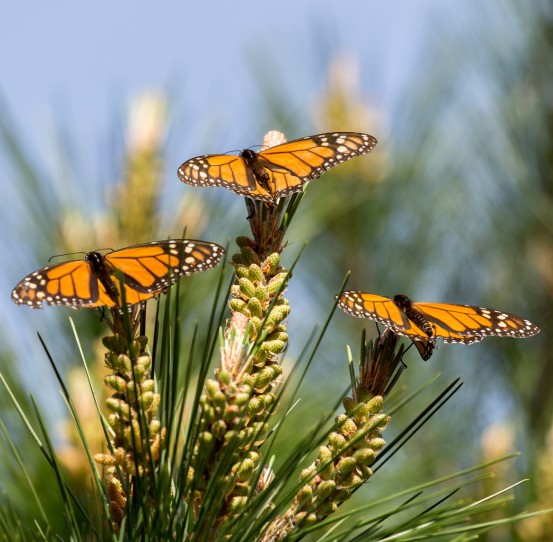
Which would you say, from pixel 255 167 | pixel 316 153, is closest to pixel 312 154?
pixel 316 153

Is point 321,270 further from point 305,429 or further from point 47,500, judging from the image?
point 47,500

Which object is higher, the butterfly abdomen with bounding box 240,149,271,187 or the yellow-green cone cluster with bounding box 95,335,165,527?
the butterfly abdomen with bounding box 240,149,271,187

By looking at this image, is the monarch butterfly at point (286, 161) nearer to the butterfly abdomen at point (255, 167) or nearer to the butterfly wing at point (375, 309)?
the butterfly abdomen at point (255, 167)

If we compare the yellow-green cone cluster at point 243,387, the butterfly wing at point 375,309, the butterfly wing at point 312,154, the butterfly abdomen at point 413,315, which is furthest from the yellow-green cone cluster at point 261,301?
the butterfly wing at point 312,154

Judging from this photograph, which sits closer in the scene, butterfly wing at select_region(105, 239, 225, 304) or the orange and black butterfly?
butterfly wing at select_region(105, 239, 225, 304)

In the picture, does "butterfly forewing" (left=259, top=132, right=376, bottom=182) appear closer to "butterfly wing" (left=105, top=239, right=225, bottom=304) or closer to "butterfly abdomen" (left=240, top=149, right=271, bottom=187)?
"butterfly abdomen" (left=240, top=149, right=271, bottom=187)

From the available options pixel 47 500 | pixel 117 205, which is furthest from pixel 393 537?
pixel 117 205

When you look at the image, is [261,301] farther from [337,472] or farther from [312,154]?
[312,154]

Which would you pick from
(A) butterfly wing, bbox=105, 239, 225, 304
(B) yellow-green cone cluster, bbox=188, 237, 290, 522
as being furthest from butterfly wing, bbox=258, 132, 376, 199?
(B) yellow-green cone cluster, bbox=188, 237, 290, 522

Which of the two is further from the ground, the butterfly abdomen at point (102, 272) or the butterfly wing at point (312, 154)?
the butterfly wing at point (312, 154)
